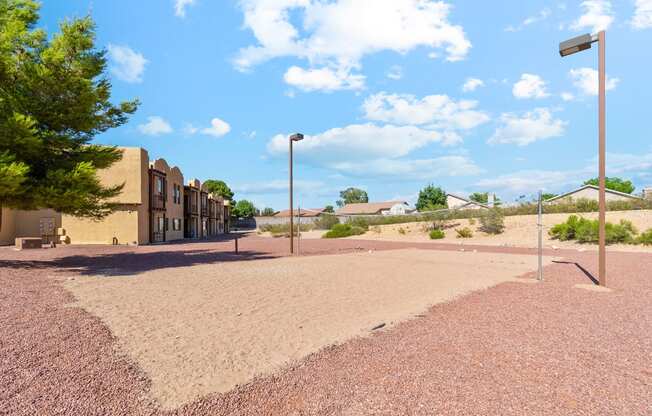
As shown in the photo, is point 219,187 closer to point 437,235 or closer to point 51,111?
point 437,235

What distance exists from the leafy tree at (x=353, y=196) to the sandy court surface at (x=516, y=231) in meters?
78.4

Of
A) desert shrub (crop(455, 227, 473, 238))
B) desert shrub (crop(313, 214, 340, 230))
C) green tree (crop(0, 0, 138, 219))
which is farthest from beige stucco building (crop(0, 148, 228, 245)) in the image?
desert shrub (crop(455, 227, 473, 238))

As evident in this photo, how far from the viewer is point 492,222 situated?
106 ft

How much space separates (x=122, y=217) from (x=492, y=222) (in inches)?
1147

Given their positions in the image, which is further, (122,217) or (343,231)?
(343,231)

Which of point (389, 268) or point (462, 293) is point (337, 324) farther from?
point (389, 268)

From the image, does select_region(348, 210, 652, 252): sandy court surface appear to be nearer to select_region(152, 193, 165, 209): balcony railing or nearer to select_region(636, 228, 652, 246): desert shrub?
select_region(636, 228, 652, 246): desert shrub

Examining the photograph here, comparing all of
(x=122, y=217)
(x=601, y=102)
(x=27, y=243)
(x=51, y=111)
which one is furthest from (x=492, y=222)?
(x=27, y=243)

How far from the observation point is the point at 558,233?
27.4m

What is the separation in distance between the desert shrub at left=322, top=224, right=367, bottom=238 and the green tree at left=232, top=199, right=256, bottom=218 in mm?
44215

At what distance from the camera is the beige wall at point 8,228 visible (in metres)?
Result: 26.5

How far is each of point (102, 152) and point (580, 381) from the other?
14735 mm

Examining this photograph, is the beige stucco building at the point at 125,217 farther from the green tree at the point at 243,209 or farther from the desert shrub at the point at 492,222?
the green tree at the point at 243,209

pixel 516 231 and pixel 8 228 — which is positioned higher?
pixel 8 228
